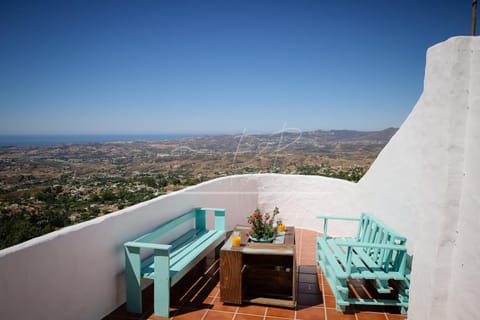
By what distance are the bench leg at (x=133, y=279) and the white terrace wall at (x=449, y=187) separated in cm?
243

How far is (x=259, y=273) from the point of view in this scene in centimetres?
332

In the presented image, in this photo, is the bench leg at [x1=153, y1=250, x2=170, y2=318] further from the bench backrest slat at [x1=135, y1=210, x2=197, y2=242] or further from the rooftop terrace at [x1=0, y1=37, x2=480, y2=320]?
the bench backrest slat at [x1=135, y1=210, x2=197, y2=242]

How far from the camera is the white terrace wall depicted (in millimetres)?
1834

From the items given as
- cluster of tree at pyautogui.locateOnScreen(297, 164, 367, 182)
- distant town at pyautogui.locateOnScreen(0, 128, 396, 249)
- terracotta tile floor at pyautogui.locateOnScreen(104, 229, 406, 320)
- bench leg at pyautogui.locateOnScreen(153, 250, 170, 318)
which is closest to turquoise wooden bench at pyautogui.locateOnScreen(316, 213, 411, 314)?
terracotta tile floor at pyautogui.locateOnScreen(104, 229, 406, 320)

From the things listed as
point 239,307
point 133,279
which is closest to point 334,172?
point 239,307

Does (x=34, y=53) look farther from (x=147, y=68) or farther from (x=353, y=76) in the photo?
(x=353, y=76)

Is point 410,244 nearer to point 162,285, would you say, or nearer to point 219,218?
point 219,218

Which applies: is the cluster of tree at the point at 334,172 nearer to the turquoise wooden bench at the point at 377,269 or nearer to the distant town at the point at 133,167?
the distant town at the point at 133,167

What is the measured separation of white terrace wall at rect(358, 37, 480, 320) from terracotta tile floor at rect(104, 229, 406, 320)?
0.72m

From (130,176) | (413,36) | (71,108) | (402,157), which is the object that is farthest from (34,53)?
(413,36)

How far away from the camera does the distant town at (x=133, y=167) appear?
309 cm

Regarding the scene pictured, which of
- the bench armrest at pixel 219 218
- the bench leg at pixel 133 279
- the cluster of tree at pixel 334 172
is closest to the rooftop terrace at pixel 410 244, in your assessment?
the bench leg at pixel 133 279

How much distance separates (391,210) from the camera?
359 centimetres

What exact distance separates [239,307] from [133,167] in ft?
9.75
